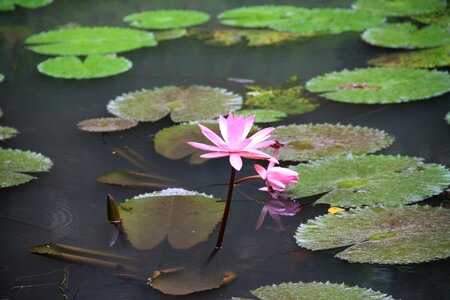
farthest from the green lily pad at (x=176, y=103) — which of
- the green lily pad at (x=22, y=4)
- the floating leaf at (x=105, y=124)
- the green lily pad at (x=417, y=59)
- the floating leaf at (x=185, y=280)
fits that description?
the green lily pad at (x=22, y=4)

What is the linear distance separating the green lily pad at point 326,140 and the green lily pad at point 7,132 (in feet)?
3.20

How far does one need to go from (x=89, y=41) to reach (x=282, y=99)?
1549mm

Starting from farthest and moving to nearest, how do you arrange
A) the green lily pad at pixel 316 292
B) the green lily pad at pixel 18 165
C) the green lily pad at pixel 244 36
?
the green lily pad at pixel 244 36, the green lily pad at pixel 18 165, the green lily pad at pixel 316 292

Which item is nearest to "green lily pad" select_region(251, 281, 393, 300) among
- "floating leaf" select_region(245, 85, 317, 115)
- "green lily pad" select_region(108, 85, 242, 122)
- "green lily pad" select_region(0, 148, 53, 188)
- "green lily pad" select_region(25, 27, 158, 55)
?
"green lily pad" select_region(0, 148, 53, 188)

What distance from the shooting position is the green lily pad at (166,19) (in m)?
4.40

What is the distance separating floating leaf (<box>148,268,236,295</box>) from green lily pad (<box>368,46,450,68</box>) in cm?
196

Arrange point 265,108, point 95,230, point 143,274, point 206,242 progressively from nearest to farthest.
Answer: point 143,274
point 206,242
point 95,230
point 265,108

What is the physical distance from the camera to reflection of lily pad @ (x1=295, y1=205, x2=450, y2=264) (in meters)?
1.57

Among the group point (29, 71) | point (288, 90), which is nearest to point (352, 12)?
point (288, 90)

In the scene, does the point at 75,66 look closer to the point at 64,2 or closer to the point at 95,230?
the point at 95,230

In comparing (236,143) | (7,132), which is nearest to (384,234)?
(236,143)

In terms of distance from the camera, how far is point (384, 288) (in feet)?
4.85

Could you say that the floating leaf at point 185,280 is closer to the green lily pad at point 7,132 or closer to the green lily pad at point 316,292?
the green lily pad at point 316,292

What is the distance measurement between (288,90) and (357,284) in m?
1.60
